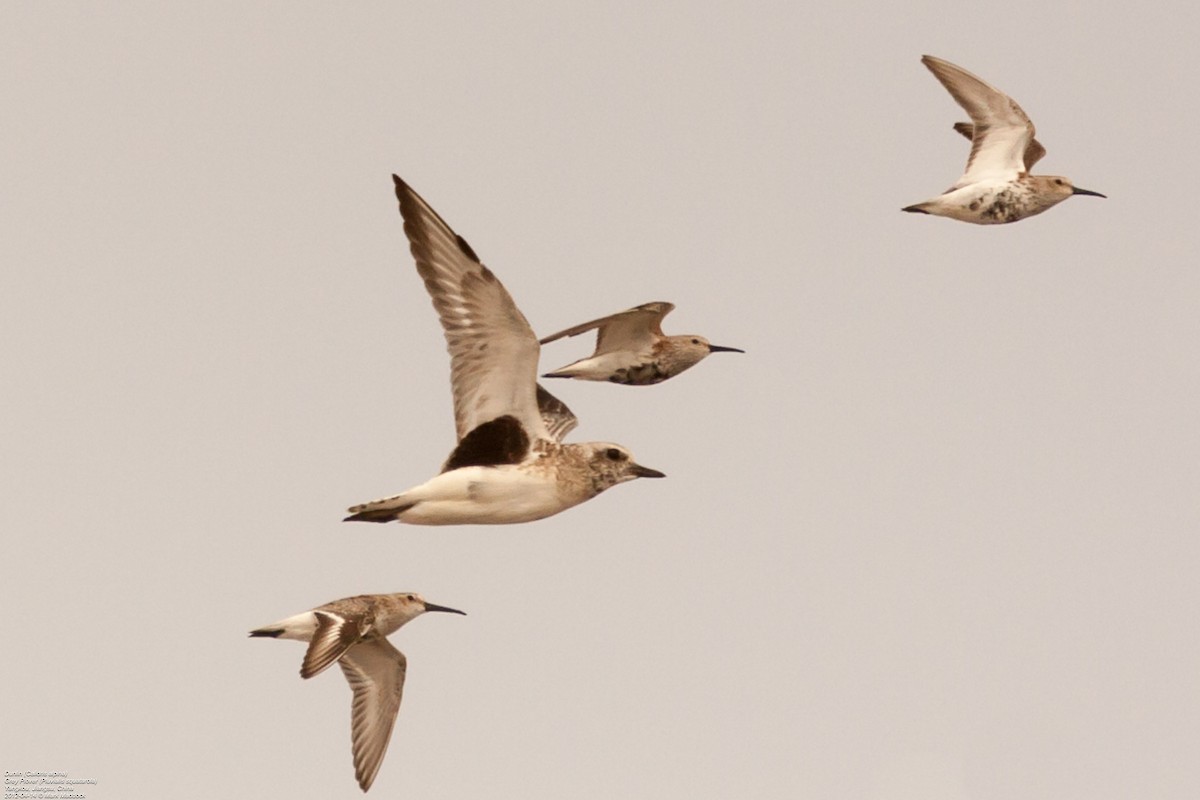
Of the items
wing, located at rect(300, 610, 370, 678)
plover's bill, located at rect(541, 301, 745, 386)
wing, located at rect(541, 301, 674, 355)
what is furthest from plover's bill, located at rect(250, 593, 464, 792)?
wing, located at rect(541, 301, 674, 355)

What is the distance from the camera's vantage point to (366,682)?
19.1 metres

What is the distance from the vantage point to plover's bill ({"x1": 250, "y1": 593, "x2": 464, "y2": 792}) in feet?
59.1

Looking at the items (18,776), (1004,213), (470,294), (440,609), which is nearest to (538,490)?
(470,294)

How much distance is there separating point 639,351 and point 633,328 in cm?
30

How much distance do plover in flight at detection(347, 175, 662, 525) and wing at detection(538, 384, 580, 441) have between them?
2748mm

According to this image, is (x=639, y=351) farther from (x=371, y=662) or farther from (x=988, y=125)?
(x=988, y=125)

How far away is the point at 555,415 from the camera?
58.4ft

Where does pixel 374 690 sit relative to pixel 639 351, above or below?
below

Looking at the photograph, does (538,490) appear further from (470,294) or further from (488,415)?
(470,294)

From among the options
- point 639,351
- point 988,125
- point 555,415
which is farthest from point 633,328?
point 988,125

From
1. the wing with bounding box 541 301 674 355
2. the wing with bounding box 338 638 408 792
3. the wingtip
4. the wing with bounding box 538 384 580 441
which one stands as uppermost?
the wing with bounding box 541 301 674 355

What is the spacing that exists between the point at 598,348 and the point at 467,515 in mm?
5996

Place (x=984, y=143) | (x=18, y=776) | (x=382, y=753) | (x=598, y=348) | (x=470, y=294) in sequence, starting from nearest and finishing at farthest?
(x=470, y=294) → (x=382, y=753) → (x=598, y=348) → (x=984, y=143) → (x=18, y=776)

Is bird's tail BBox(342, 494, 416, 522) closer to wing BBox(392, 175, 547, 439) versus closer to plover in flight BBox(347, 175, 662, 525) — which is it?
plover in flight BBox(347, 175, 662, 525)
